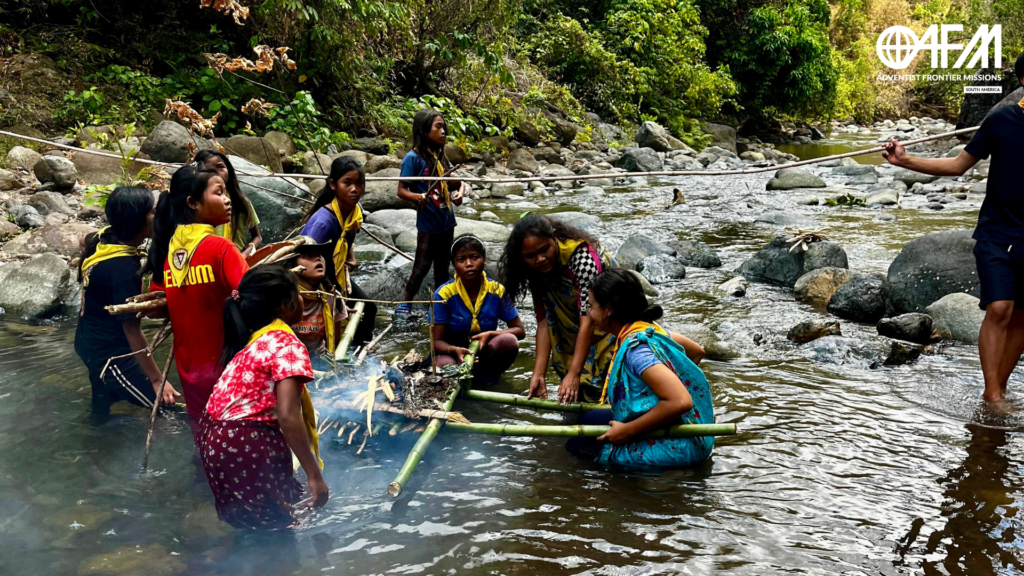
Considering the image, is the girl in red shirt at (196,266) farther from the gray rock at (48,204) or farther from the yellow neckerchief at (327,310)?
the gray rock at (48,204)

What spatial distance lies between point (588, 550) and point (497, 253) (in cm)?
525

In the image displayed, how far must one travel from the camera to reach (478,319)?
4.96 meters

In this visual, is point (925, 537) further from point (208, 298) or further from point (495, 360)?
point (208, 298)

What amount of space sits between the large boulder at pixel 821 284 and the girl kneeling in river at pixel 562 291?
11.4 feet

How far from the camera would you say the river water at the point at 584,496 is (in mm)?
2912

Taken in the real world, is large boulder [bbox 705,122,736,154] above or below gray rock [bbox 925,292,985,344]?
above

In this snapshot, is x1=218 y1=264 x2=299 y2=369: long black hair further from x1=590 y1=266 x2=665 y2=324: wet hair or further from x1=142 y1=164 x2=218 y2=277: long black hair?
x1=590 y1=266 x2=665 y2=324: wet hair

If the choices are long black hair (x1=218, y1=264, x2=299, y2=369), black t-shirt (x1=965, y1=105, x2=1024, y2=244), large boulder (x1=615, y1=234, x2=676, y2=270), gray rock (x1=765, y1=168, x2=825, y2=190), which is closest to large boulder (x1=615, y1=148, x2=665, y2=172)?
gray rock (x1=765, y1=168, x2=825, y2=190)

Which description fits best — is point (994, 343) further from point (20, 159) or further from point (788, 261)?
point (20, 159)

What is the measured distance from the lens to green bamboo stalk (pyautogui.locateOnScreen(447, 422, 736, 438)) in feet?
10.8

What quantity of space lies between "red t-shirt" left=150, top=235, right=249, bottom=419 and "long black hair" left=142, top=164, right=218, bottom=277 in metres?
0.11

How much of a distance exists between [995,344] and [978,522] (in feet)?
4.80

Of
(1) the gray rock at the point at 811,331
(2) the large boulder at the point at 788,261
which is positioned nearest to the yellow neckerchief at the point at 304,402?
(1) the gray rock at the point at 811,331

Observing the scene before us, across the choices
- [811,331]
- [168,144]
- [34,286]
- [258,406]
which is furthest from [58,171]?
[811,331]
